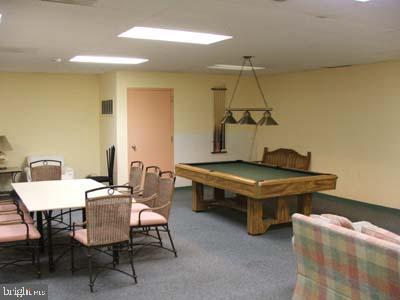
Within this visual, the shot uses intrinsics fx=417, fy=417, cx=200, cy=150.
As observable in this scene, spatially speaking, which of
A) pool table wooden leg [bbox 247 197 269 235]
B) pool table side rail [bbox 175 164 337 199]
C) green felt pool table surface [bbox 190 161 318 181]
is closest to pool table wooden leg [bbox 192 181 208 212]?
green felt pool table surface [bbox 190 161 318 181]

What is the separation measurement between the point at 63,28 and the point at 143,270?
2333mm

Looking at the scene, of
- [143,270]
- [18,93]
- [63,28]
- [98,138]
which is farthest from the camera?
[98,138]

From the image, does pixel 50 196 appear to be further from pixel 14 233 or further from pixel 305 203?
pixel 305 203

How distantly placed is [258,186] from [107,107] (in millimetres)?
3991

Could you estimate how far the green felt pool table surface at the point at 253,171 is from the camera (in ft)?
17.7

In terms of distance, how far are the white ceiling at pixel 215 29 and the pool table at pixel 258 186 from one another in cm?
155

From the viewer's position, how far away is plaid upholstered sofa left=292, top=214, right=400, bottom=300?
2.55 meters

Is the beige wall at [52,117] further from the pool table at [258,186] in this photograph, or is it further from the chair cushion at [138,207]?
the chair cushion at [138,207]

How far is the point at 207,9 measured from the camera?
301 centimetres

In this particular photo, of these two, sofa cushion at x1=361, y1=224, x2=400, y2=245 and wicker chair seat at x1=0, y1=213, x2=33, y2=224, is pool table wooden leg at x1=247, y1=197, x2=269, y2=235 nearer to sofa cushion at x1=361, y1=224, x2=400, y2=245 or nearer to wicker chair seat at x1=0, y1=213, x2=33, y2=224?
sofa cushion at x1=361, y1=224, x2=400, y2=245

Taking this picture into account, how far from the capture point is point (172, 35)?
403cm

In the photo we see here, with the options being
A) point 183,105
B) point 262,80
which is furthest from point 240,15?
point 262,80

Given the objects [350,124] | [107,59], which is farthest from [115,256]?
[350,124]

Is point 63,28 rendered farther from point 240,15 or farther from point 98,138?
point 98,138
